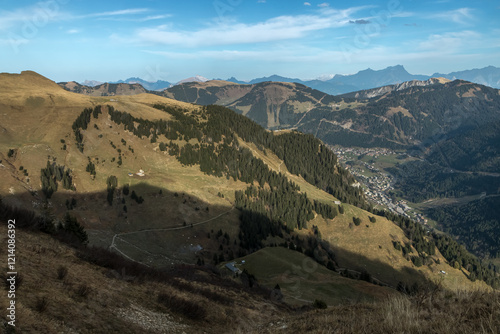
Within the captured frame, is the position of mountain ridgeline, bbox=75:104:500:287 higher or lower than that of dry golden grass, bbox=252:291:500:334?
lower

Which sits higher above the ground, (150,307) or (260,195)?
(150,307)

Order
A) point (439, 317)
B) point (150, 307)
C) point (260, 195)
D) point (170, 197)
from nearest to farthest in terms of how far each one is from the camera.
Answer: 1. point (439, 317)
2. point (150, 307)
3. point (170, 197)
4. point (260, 195)

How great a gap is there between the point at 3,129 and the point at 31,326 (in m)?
168

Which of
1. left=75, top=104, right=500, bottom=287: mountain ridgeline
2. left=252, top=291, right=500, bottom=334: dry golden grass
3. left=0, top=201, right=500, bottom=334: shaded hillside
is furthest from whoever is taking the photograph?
left=75, top=104, right=500, bottom=287: mountain ridgeline

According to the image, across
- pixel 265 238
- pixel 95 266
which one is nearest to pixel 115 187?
pixel 265 238

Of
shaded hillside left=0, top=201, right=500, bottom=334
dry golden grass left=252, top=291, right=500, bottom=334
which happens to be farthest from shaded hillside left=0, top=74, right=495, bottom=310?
dry golden grass left=252, top=291, right=500, bottom=334

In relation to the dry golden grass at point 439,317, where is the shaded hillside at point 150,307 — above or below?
below

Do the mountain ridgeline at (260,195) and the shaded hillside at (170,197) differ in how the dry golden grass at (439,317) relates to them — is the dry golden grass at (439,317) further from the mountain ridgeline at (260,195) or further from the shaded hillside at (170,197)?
the mountain ridgeline at (260,195)

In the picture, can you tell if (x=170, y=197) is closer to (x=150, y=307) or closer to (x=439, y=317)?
(x=150, y=307)

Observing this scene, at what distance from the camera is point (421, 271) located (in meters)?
137

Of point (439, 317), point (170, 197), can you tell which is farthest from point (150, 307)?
point (170, 197)

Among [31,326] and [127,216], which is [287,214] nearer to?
[127,216]

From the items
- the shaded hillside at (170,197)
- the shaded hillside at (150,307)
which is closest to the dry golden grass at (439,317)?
the shaded hillside at (150,307)

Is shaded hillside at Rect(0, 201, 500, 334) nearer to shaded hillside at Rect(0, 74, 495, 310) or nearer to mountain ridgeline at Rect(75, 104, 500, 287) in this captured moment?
shaded hillside at Rect(0, 74, 495, 310)
